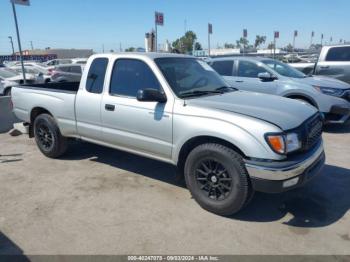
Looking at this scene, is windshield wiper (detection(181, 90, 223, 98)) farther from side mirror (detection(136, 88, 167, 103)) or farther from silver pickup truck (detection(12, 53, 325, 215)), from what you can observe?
side mirror (detection(136, 88, 167, 103))

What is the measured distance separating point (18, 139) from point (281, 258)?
654 cm

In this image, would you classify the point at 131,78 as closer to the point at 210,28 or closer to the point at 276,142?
the point at 276,142

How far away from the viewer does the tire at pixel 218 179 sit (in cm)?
342

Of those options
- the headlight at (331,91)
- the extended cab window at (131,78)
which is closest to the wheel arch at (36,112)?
the extended cab window at (131,78)

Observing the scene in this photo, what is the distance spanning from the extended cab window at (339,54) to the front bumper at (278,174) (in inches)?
286

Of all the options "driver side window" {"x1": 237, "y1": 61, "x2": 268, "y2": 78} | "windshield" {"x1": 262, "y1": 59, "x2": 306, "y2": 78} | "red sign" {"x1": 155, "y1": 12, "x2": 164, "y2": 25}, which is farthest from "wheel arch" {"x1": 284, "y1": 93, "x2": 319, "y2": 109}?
"red sign" {"x1": 155, "y1": 12, "x2": 164, "y2": 25}

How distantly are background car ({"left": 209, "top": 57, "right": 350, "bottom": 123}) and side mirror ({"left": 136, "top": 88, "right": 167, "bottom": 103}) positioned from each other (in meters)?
3.76

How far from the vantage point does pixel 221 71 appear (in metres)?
8.59

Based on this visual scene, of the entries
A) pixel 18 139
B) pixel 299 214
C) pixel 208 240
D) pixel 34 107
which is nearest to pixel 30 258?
pixel 208 240

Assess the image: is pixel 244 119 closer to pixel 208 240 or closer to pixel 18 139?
pixel 208 240

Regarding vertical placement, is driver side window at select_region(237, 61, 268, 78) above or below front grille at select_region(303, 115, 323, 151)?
above

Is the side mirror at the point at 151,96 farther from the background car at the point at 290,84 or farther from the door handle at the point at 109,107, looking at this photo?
the background car at the point at 290,84

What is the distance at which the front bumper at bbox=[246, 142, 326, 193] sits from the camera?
10.5 ft

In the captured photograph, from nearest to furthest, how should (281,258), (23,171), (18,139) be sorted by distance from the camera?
(281,258)
(23,171)
(18,139)
